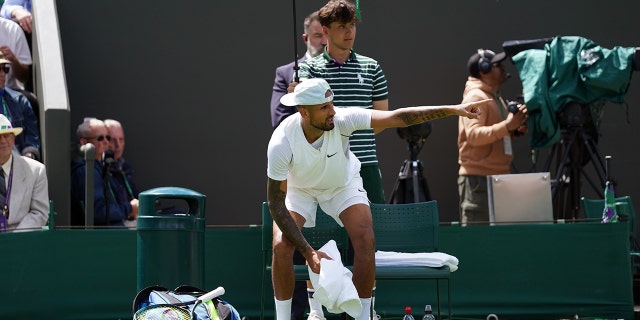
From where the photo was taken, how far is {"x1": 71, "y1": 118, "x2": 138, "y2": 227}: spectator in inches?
371

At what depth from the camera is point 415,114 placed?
665cm

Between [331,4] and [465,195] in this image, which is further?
[465,195]

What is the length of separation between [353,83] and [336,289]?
170cm

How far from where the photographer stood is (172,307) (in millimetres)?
6117

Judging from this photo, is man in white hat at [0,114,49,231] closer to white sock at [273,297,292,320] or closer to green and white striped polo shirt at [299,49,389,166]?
green and white striped polo shirt at [299,49,389,166]

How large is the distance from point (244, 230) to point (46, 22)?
287 cm

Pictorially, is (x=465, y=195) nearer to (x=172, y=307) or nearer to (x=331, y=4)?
(x=331, y=4)

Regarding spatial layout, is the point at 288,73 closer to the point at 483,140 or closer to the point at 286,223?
the point at 286,223

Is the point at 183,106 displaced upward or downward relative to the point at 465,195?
upward

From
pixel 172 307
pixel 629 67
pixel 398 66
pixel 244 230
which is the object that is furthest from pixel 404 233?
pixel 398 66

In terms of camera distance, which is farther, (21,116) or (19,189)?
(21,116)

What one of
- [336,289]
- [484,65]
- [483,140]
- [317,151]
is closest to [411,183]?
[483,140]

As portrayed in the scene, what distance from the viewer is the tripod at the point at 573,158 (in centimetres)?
981

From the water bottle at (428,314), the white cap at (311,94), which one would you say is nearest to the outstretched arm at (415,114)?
the white cap at (311,94)
